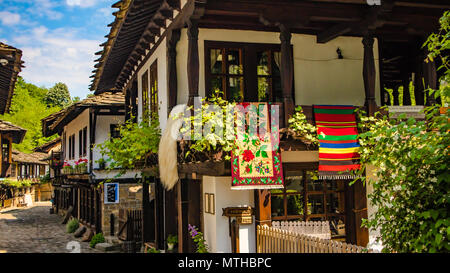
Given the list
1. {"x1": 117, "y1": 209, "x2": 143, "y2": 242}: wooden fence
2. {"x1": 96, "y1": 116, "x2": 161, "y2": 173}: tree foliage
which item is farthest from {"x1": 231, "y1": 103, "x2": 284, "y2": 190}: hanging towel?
{"x1": 117, "y1": 209, "x2": 143, "y2": 242}: wooden fence

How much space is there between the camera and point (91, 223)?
21.4 metres

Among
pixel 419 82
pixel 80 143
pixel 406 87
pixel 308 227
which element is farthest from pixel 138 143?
pixel 80 143

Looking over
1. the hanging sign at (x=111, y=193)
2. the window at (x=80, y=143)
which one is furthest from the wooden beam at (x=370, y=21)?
the window at (x=80, y=143)

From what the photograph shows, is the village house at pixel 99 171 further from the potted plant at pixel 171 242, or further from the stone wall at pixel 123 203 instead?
the potted plant at pixel 171 242

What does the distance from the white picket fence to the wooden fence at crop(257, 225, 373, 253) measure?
2.71ft

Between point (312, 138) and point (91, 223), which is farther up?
point (312, 138)

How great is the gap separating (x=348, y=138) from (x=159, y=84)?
4.84m

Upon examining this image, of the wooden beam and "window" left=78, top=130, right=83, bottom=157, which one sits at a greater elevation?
the wooden beam

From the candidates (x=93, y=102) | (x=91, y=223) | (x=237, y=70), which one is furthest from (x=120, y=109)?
(x=237, y=70)

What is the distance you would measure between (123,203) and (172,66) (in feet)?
35.9

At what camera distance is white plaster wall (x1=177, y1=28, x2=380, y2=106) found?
991 cm

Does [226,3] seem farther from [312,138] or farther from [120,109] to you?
[120,109]

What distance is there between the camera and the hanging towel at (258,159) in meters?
8.01

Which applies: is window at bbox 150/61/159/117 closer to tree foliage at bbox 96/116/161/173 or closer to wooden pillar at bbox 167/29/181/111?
tree foliage at bbox 96/116/161/173
